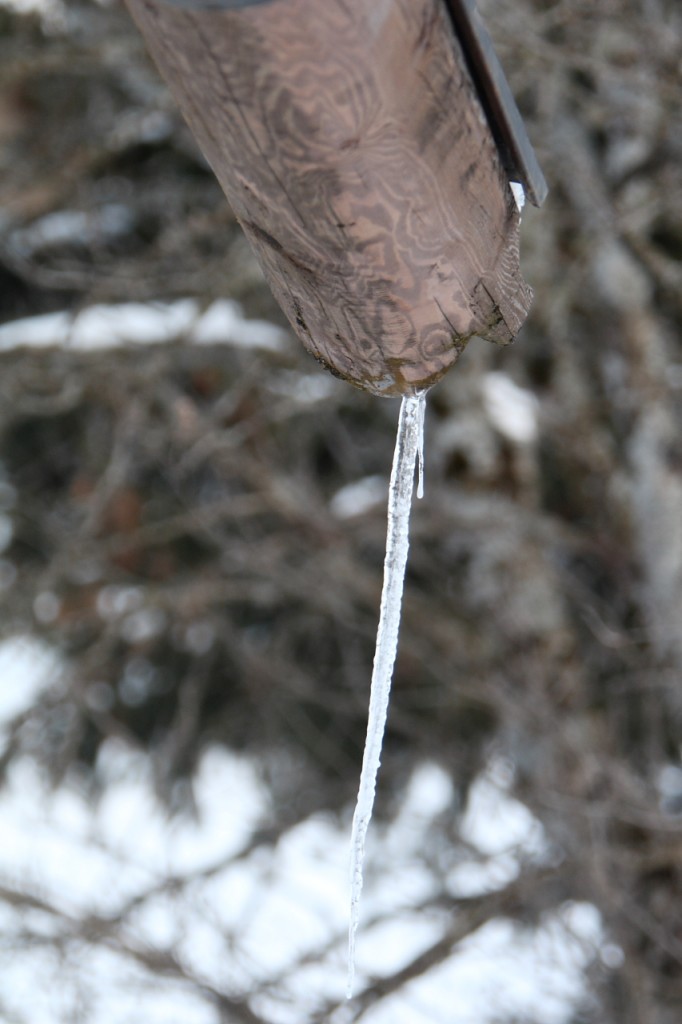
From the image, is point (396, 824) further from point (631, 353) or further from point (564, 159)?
point (564, 159)

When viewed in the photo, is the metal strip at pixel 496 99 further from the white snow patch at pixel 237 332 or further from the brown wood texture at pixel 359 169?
the white snow patch at pixel 237 332

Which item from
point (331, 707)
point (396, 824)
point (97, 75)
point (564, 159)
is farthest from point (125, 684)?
point (564, 159)

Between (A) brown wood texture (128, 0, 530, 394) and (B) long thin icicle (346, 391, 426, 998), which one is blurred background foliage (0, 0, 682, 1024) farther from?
(A) brown wood texture (128, 0, 530, 394)

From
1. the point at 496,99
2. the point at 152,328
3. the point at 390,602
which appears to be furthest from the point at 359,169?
the point at 152,328

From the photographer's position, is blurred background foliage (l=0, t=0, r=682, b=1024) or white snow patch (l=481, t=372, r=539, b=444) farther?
white snow patch (l=481, t=372, r=539, b=444)

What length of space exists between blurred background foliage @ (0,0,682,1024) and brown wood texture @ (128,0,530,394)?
3055 millimetres

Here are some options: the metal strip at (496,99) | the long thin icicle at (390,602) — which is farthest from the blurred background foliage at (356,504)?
the metal strip at (496,99)

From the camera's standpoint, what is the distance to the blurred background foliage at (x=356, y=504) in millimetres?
4652

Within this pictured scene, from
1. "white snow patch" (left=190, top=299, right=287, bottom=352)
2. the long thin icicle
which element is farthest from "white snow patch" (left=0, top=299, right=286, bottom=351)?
the long thin icicle

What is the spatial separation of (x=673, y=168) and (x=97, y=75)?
3.13 meters

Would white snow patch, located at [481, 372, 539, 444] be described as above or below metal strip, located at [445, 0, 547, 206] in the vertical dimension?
below

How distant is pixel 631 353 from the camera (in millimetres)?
5500

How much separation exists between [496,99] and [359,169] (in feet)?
0.58

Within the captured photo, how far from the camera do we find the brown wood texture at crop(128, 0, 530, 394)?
1.01 meters
